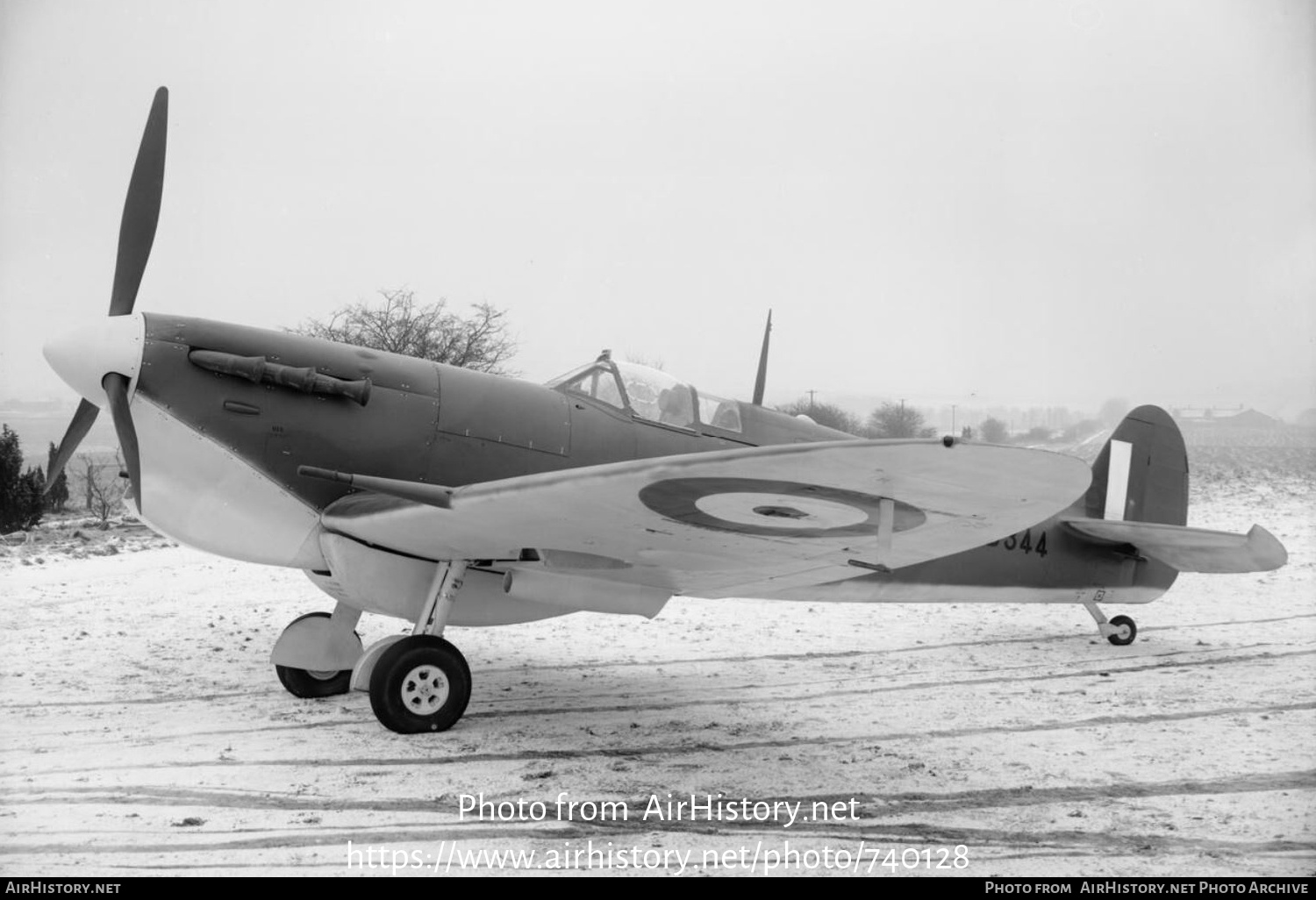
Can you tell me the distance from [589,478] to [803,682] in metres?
3.17

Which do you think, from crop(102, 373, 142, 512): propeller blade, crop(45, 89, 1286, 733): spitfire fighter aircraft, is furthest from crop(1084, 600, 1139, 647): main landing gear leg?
crop(102, 373, 142, 512): propeller blade

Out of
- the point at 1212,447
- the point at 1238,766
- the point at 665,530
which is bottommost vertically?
the point at 1238,766

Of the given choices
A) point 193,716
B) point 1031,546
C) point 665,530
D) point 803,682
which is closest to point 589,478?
point 665,530

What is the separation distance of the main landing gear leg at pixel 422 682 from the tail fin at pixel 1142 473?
198 inches

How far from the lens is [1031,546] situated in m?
6.65

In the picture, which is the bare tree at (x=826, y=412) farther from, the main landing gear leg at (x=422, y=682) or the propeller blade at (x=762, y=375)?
the main landing gear leg at (x=422, y=682)

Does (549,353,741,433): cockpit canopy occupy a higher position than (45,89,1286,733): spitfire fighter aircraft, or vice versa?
(549,353,741,433): cockpit canopy

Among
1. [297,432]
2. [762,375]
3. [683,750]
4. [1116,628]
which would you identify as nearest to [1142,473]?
[1116,628]

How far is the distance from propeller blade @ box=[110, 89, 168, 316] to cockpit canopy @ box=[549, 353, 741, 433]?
2.14m

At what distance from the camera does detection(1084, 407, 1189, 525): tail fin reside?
7344 millimetres

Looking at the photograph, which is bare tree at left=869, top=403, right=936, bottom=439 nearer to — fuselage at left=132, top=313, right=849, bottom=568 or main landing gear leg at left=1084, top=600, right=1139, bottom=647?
main landing gear leg at left=1084, top=600, right=1139, bottom=647

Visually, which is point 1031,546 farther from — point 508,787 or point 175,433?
point 175,433

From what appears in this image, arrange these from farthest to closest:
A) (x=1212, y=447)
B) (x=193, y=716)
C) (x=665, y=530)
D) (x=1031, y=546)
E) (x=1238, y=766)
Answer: (x=1212, y=447), (x=1031, y=546), (x=193, y=716), (x=1238, y=766), (x=665, y=530)
